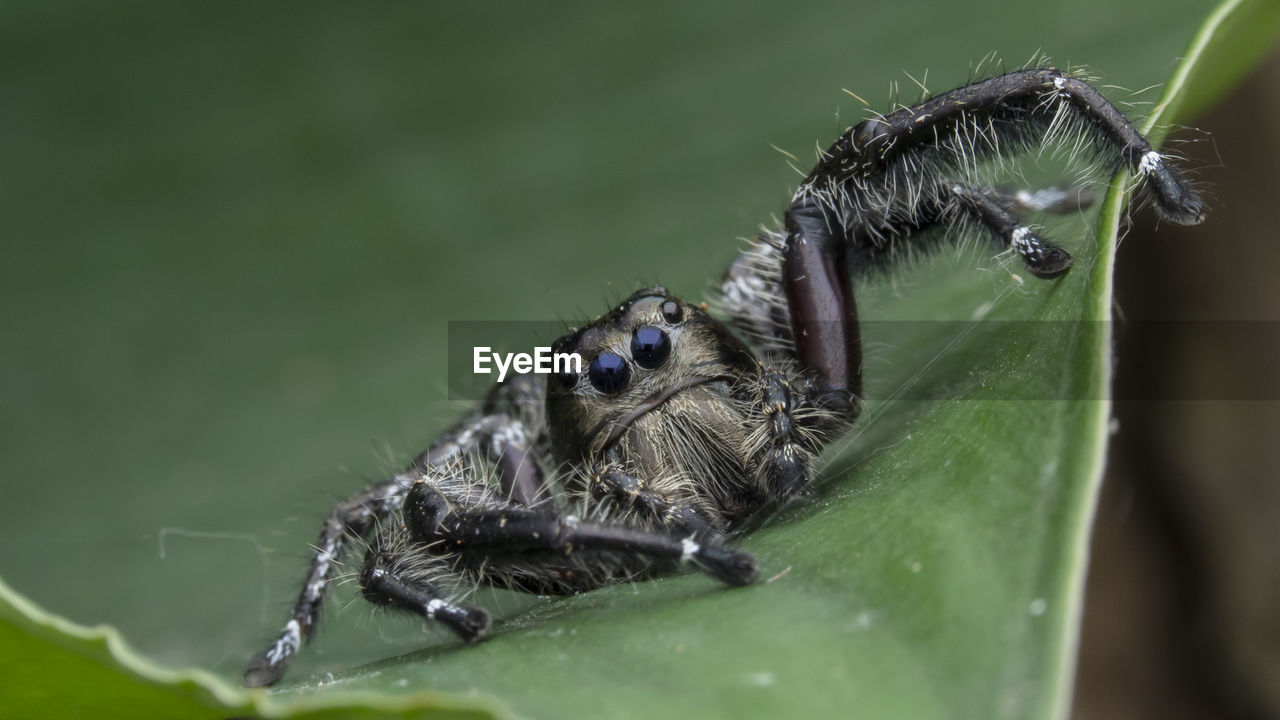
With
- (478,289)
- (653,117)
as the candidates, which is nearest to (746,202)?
(653,117)

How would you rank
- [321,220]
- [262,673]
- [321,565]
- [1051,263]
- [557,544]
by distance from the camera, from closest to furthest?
[557,544], [1051,263], [262,673], [321,565], [321,220]

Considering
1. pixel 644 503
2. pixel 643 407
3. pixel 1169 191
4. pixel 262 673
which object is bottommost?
pixel 262 673

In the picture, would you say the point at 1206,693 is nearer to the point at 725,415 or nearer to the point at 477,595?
the point at 725,415

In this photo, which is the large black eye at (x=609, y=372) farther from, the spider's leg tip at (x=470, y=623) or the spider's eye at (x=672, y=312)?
the spider's leg tip at (x=470, y=623)

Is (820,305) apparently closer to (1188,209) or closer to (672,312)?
(672,312)

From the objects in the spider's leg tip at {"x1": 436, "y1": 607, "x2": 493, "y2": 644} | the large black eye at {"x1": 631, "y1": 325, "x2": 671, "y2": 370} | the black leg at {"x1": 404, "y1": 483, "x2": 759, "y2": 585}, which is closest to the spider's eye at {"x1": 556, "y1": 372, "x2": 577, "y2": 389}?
the large black eye at {"x1": 631, "y1": 325, "x2": 671, "y2": 370}

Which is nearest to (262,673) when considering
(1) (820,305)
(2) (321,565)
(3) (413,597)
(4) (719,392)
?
(2) (321,565)

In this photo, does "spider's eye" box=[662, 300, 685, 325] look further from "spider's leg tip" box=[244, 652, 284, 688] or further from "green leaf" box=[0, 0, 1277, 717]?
"spider's leg tip" box=[244, 652, 284, 688]

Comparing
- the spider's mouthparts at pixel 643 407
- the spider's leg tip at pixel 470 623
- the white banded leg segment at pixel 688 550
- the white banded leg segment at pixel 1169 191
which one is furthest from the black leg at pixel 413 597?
the white banded leg segment at pixel 1169 191
